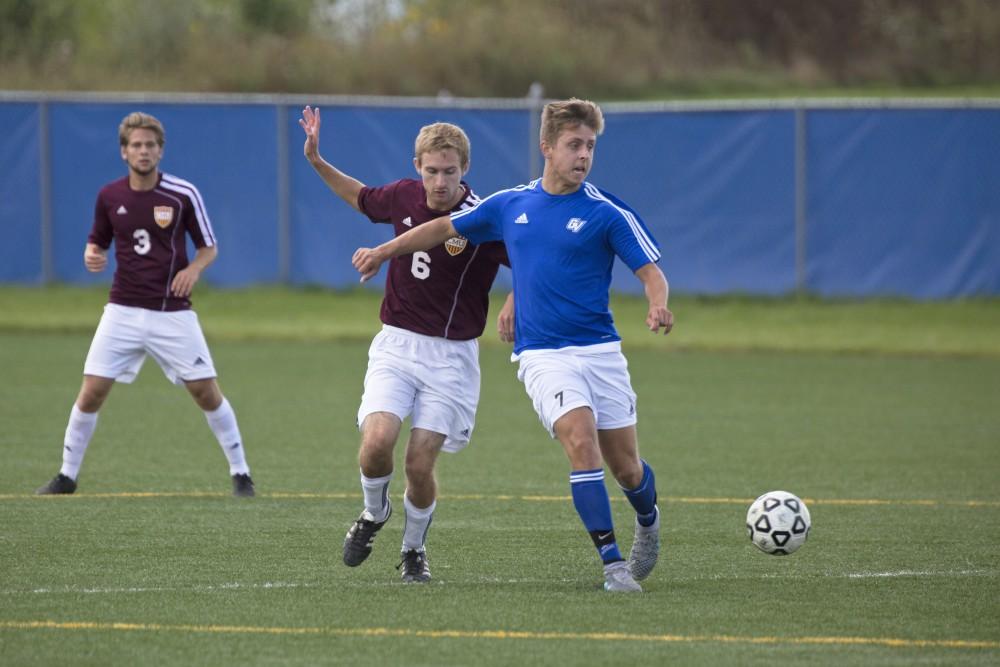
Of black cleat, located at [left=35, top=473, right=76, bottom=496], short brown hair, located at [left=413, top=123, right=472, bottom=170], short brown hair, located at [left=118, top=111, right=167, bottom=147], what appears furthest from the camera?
short brown hair, located at [left=118, top=111, right=167, bottom=147]

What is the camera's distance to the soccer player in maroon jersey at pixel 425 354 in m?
7.64

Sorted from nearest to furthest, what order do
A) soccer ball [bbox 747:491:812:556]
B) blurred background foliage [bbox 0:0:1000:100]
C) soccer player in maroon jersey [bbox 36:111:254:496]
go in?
soccer ball [bbox 747:491:812:556] → soccer player in maroon jersey [bbox 36:111:254:496] → blurred background foliage [bbox 0:0:1000:100]

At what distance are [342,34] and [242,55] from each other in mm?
5364

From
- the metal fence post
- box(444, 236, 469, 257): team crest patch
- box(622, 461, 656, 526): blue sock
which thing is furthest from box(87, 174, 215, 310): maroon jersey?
the metal fence post

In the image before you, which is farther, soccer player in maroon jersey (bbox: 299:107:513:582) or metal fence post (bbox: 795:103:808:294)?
metal fence post (bbox: 795:103:808:294)

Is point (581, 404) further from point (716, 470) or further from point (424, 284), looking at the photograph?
point (716, 470)

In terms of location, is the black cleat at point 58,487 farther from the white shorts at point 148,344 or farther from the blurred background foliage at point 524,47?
the blurred background foliage at point 524,47

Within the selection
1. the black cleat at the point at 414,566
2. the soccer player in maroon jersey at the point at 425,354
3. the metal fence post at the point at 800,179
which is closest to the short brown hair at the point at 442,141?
the soccer player in maroon jersey at the point at 425,354

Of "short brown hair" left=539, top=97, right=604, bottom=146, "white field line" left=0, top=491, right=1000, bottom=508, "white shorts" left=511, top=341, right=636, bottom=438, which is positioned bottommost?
"white field line" left=0, top=491, right=1000, bottom=508

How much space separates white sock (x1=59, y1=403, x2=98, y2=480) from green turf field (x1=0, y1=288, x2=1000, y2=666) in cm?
23

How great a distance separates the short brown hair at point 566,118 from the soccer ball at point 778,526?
6.68 ft

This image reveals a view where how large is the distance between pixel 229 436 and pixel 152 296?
3.37 ft

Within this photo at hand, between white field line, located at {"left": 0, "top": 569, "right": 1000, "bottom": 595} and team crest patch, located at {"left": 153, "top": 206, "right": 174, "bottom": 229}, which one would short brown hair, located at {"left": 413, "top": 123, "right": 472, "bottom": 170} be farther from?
team crest patch, located at {"left": 153, "top": 206, "right": 174, "bottom": 229}

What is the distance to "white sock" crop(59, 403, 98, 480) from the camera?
10.1 meters
